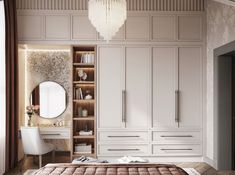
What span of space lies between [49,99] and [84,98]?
2.70 feet

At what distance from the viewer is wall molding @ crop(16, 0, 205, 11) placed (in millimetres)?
5602

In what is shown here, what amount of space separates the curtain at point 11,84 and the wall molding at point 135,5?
31 cm

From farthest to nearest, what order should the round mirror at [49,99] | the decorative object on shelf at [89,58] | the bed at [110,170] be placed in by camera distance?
the round mirror at [49,99]
the decorative object on shelf at [89,58]
the bed at [110,170]

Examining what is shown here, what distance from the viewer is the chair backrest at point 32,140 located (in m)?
5.11

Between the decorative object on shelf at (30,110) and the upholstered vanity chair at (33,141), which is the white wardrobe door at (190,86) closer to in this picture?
the upholstered vanity chair at (33,141)

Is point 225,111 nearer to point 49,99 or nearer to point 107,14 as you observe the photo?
point 107,14

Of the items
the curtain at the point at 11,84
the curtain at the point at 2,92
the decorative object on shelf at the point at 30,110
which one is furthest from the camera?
the decorative object on shelf at the point at 30,110

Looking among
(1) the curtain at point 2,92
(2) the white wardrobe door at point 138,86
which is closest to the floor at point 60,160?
(1) the curtain at point 2,92

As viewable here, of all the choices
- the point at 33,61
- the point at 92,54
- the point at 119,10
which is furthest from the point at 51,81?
the point at 119,10

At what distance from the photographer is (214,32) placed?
17.4 ft

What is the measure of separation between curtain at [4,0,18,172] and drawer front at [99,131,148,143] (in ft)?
4.71

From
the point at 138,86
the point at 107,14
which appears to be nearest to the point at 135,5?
the point at 138,86

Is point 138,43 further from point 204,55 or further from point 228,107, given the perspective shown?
point 228,107

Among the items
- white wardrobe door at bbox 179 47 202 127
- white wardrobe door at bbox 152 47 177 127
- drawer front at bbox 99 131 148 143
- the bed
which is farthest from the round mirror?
the bed
